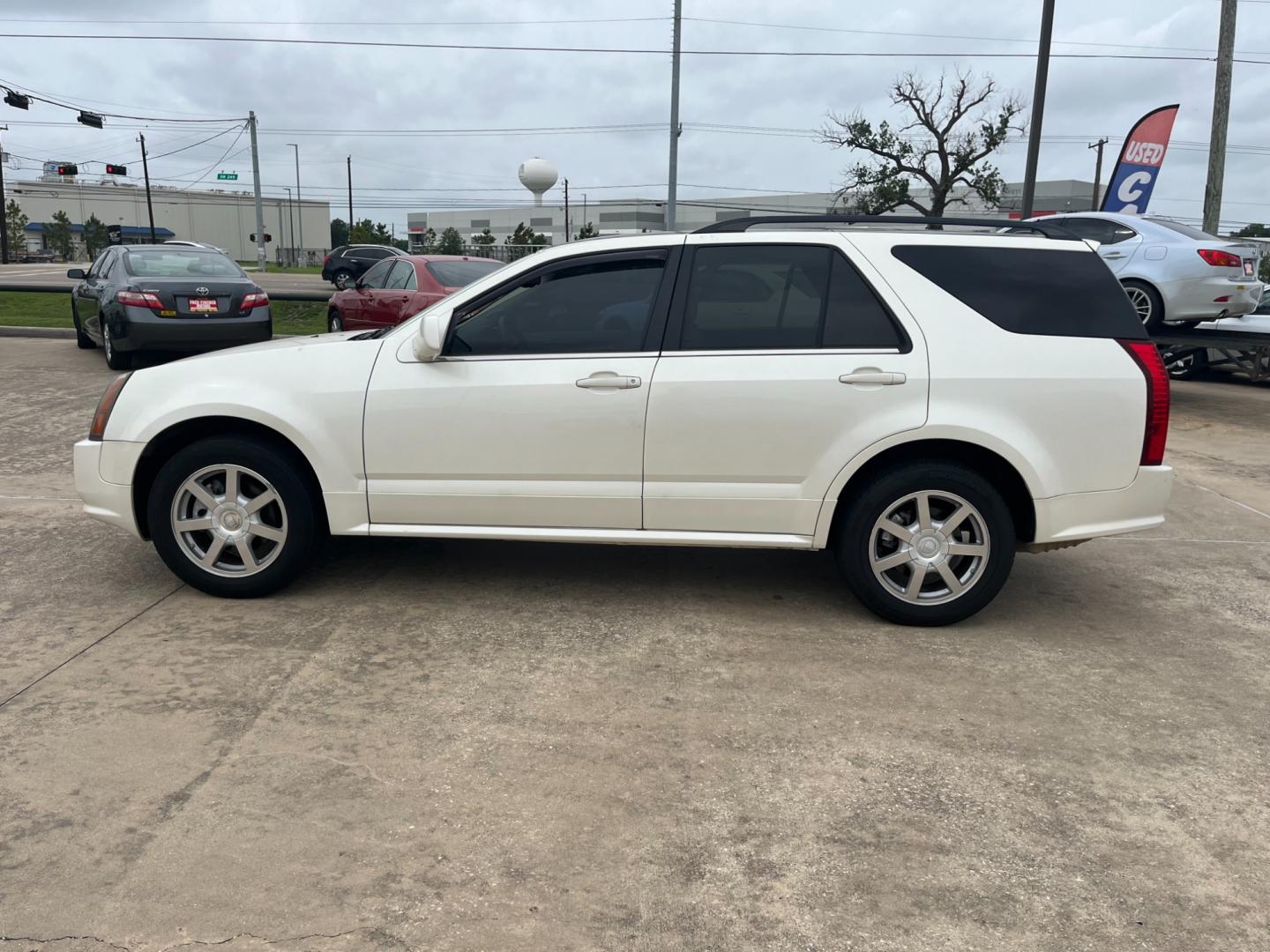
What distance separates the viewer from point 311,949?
8.02 feet

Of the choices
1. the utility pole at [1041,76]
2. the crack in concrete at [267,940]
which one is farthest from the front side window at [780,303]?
the utility pole at [1041,76]

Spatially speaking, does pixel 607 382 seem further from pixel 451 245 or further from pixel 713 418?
pixel 451 245

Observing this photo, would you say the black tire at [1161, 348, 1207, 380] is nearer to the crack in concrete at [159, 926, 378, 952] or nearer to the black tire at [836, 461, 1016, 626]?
the black tire at [836, 461, 1016, 626]

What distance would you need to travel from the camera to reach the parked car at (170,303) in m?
11.2

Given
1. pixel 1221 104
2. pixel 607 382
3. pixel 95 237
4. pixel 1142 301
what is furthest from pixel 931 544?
pixel 95 237

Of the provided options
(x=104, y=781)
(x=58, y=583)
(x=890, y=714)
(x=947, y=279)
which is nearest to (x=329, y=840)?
(x=104, y=781)

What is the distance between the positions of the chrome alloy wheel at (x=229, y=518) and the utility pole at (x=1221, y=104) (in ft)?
61.2

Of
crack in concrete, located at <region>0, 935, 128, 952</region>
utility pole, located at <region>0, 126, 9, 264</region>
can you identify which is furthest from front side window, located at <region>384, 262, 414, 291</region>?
utility pole, located at <region>0, 126, 9, 264</region>

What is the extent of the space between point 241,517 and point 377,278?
8571 millimetres

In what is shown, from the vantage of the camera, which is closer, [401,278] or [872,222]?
[872,222]

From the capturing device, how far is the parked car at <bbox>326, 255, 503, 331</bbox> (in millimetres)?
11383

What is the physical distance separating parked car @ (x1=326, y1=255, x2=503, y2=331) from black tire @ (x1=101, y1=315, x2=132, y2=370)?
2643 mm

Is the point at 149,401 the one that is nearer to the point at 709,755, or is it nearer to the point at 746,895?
the point at 709,755

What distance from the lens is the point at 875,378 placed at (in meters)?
4.35
